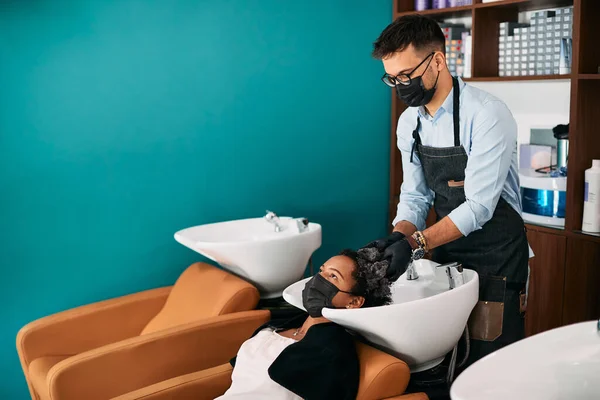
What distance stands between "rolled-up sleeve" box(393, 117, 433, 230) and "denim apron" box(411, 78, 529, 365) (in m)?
0.10

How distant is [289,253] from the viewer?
2.67 meters

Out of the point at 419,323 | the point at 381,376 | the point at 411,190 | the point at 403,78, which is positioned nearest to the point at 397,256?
the point at 419,323

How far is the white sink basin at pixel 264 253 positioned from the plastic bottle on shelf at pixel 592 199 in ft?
3.59

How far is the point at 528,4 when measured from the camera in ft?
9.88

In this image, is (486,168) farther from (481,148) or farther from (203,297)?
(203,297)

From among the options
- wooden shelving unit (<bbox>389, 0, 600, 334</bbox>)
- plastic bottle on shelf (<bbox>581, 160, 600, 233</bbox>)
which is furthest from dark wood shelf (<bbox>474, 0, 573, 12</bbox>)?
plastic bottle on shelf (<bbox>581, 160, 600, 233</bbox>)

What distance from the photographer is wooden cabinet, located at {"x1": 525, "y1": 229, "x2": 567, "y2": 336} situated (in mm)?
2854

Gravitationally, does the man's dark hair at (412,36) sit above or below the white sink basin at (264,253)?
above

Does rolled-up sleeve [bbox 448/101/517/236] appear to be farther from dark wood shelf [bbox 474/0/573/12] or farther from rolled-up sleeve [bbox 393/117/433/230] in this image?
dark wood shelf [bbox 474/0/573/12]

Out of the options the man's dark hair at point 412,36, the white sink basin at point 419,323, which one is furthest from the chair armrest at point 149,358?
the man's dark hair at point 412,36

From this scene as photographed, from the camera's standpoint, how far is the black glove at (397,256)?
1930mm

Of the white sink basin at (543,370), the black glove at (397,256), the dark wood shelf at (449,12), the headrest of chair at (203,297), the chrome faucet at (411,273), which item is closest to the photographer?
the white sink basin at (543,370)

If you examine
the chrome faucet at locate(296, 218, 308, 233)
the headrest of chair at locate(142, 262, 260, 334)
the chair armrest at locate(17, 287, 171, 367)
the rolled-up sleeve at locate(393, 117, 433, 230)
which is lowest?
the chair armrest at locate(17, 287, 171, 367)

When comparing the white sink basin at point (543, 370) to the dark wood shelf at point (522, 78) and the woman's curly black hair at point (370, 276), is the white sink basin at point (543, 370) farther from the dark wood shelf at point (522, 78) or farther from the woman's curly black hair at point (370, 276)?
the dark wood shelf at point (522, 78)
